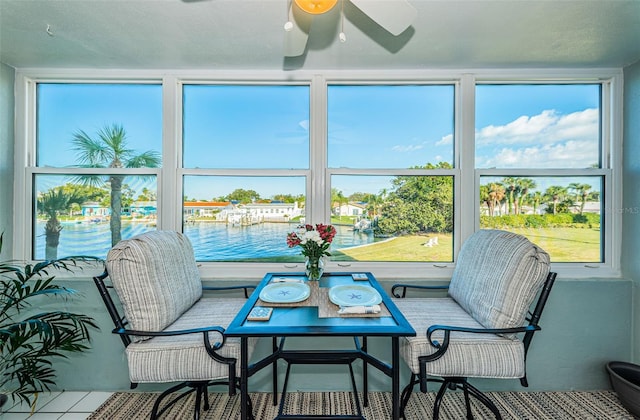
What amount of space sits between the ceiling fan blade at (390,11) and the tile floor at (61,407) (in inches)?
114

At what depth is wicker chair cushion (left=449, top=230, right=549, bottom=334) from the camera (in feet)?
5.12

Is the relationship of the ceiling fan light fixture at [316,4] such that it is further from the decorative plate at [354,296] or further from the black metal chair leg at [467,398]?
the black metal chair leg at [467,398]

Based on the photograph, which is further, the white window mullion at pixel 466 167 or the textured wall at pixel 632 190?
the white window mullion at pixel 466 167

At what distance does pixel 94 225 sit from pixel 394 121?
2.54 meters

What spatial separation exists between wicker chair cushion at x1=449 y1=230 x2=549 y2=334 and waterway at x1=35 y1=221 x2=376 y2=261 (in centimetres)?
78

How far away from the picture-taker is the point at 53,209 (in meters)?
2.39

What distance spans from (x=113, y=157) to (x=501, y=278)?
9.45ft

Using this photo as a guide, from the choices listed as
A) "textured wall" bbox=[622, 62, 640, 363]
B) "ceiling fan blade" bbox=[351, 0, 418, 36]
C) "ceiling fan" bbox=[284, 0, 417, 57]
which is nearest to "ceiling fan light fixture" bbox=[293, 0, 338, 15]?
"ceiling fan" bbox=[284, 0, 417, 57]

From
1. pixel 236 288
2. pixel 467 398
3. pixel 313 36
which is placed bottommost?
pixel 467 398

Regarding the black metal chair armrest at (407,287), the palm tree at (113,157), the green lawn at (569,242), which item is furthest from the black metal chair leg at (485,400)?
the palm tree at (113,157)

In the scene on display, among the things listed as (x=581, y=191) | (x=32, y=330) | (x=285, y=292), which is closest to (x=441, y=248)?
(x=581, y=191)

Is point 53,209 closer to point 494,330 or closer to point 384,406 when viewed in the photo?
point 384,406

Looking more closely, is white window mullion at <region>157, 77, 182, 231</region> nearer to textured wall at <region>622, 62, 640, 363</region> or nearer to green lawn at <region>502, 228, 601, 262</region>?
green lawn at <region>502, 228, 601, 262</region>

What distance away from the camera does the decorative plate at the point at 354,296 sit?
5.14 ft
